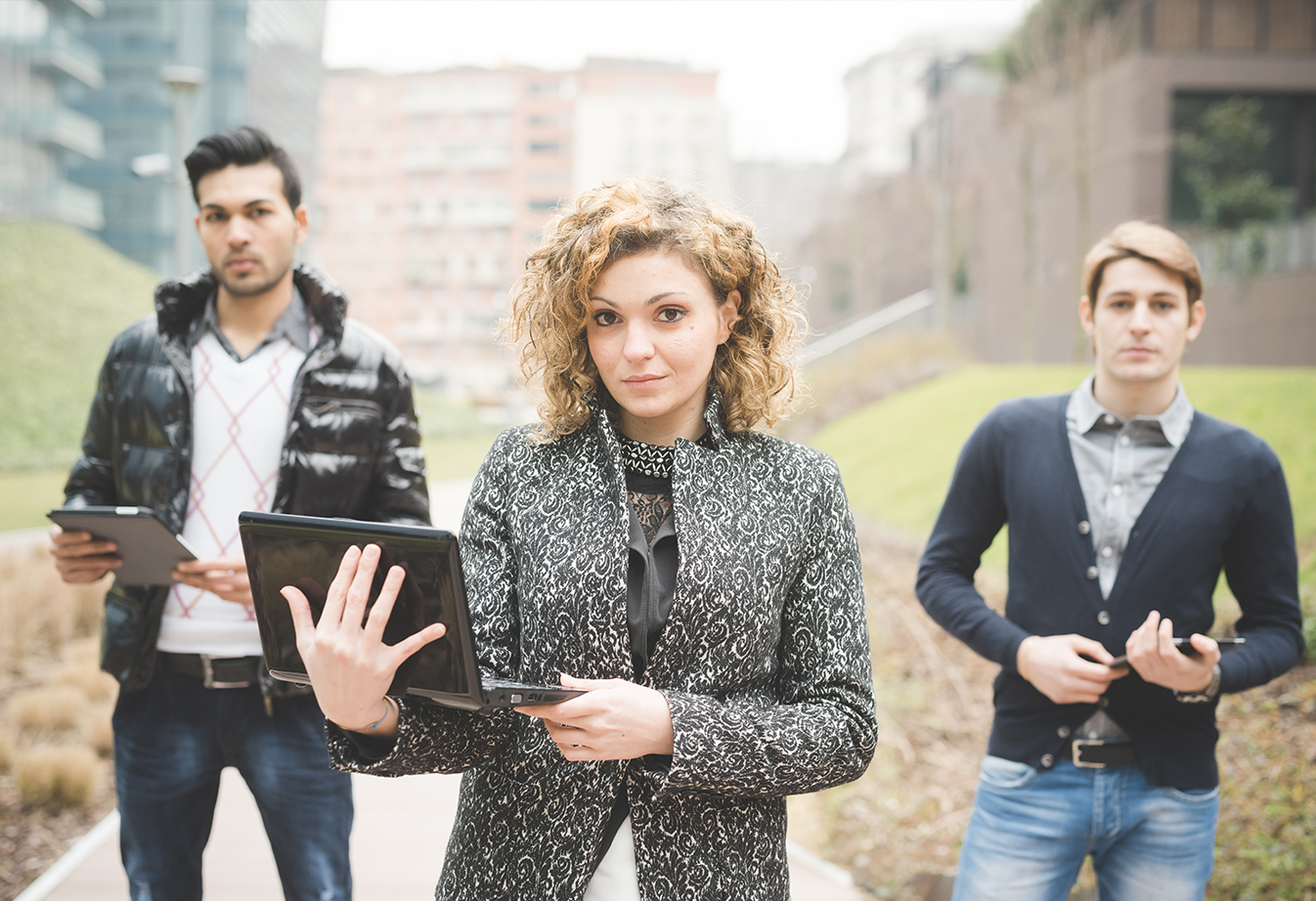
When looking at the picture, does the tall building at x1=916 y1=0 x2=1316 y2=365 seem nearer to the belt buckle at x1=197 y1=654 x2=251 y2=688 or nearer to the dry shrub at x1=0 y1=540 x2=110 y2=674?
the belt buckle at x1=197 y1=654 x2=251 y2=688

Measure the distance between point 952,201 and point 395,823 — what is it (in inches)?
157

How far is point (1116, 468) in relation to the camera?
200cm

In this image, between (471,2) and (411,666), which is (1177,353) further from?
(471,2)

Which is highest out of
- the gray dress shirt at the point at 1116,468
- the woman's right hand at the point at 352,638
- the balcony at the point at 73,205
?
the balcony at the point at 73,205

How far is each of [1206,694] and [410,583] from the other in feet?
5.06

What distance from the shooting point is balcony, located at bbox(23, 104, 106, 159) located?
507cm

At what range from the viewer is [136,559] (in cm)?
204

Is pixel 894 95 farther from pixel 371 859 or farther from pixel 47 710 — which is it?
pixel 47 710

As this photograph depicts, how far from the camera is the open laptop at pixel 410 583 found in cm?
110

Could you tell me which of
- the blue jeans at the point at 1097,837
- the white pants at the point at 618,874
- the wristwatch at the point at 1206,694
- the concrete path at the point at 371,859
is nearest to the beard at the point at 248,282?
the white pants at the point at 618,874

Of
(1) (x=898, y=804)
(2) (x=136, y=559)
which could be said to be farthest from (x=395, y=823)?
(2) (x=136, y=559)

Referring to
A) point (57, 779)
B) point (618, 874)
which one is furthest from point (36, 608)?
point (618, 874)

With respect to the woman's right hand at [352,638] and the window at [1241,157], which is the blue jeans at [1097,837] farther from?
the window at [1241,157]

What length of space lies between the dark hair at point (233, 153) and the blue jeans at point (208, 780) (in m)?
1.13
